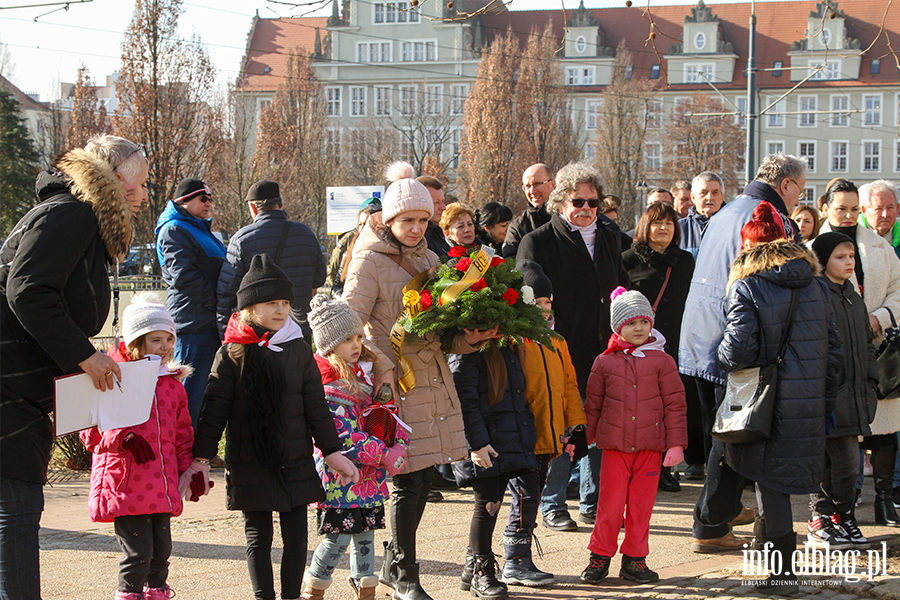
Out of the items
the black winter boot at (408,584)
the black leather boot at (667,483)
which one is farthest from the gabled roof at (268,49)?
the black winter boot at (408,584)

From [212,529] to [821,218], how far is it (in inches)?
228

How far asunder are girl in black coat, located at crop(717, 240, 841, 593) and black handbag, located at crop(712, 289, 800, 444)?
0.03 metres

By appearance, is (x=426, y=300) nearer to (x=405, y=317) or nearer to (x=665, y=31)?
(x=405, y=317)

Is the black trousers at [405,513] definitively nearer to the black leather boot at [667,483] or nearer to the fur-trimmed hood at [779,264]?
the fur-trimmed hood at [779,264]

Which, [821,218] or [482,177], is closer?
[821,218]

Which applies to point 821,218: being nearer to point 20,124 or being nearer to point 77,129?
point 77,129

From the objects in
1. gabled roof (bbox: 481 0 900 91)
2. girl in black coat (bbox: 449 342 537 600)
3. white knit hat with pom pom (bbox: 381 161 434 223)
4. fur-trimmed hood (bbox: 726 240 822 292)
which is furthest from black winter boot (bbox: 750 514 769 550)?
gabled roof (bbox: 481 0 900 91)

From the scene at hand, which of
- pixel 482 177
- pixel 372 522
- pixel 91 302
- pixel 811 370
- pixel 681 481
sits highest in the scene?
pixel 482 177

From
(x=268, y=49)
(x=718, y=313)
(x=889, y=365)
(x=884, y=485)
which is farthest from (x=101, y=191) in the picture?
(x=268, y=49)

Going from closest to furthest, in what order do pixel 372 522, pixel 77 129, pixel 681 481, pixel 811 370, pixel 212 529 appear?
pixel 372 522 < pixel 811 370 < pixel 212 529 < pixel 681 481 < pixel 77 129

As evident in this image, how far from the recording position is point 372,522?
4461mm

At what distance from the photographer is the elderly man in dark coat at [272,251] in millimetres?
7215

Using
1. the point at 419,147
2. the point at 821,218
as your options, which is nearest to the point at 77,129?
the point at 419,147

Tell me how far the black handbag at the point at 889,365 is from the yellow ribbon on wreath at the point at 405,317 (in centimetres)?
348
